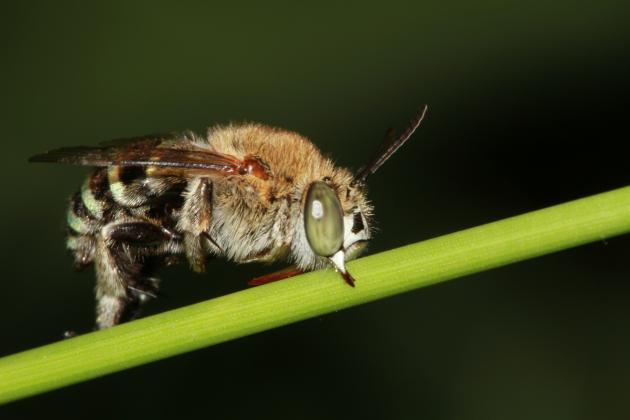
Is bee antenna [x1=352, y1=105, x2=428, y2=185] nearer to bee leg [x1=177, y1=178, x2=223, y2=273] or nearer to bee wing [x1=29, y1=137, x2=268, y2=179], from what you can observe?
bee wing [x1=29, y1=137, x2=268, y2=179]

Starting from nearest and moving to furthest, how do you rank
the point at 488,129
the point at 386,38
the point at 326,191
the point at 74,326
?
1. the point at 326,191
2. the point at 74,326
3. the point at 386,38
4. the point at 488,129

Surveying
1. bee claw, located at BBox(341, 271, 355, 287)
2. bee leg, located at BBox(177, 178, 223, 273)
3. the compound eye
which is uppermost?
bee leg, located at BBox(177, 178, 223, 273)

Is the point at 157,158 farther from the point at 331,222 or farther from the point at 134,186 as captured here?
the point at 331,222

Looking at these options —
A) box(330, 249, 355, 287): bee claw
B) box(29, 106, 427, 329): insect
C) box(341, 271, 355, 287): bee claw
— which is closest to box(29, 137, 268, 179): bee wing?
box(29, 106, 427, 329): insect

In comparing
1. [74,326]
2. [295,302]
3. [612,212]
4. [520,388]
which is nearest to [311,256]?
[295,302]

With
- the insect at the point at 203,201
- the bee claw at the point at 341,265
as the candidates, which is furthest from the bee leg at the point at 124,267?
the bee claw at the point at 341,265

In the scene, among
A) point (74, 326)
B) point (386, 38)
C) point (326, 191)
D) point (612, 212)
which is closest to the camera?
point (612, 212)

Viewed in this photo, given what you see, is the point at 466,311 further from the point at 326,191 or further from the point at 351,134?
the point at 326,191
